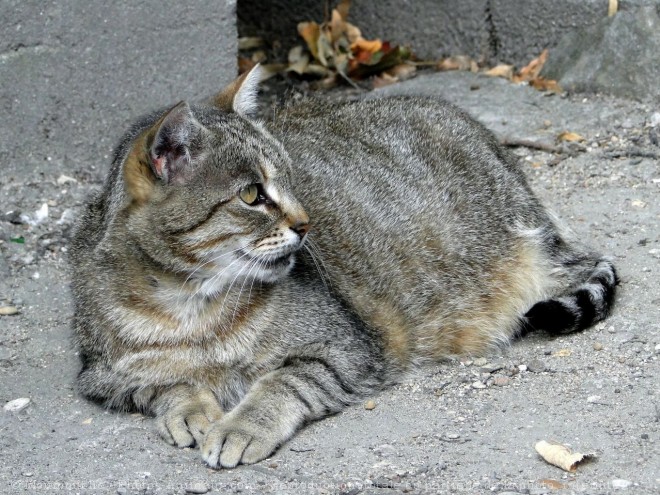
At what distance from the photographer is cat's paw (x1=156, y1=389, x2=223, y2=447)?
14.7 ft

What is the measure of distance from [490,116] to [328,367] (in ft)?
10.9

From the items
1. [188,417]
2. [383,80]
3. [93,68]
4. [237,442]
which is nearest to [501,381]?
[237,442]

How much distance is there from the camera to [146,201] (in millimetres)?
4426

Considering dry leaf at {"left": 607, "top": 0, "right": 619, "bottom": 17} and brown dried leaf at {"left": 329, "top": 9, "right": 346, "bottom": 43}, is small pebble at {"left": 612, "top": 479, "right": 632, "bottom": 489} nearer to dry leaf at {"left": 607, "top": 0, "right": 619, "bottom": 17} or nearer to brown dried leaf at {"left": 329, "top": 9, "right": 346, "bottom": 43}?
dry leaf at {"left": 607, "top": 0, "right": 619, "bottom": 17}

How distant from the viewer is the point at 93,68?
6738 mm

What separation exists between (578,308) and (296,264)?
143 cm

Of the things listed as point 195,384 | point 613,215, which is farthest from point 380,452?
point 613,215

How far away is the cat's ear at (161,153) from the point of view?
4.27 meters

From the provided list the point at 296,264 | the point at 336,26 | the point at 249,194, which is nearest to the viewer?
the point at 249,194

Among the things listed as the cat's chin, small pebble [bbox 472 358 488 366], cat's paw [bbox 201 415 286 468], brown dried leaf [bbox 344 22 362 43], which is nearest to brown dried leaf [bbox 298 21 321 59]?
brown dried leaf [bbox 344 22 362 43]

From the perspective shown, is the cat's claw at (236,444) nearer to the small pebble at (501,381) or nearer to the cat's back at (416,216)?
the cat's back at (416,216)

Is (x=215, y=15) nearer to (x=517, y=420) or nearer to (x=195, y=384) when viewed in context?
(x=195, y=384)

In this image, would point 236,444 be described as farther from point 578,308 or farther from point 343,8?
point 343,8

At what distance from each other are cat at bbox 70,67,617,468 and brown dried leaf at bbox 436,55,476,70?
7.74 ft
